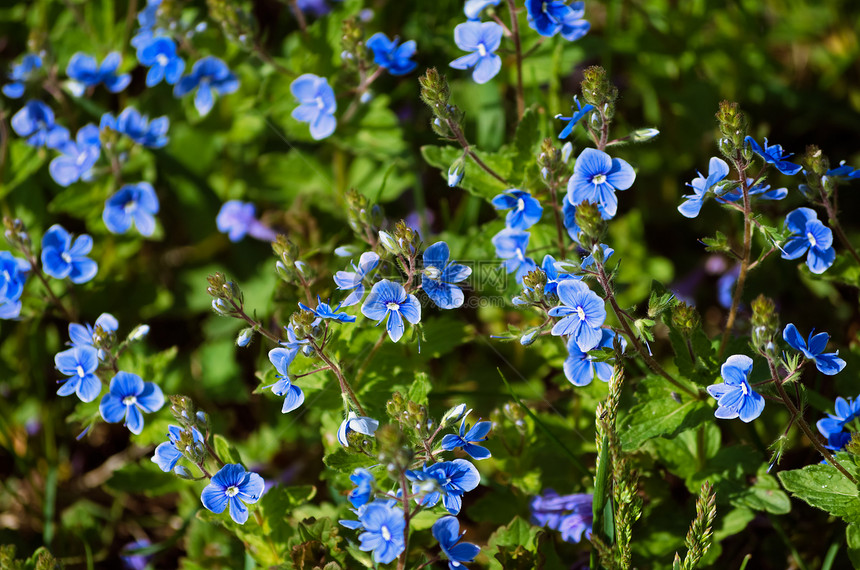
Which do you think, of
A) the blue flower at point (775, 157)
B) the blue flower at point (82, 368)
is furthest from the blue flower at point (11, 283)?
the blue flower at point (775, 157)

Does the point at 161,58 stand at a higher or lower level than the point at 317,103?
higher

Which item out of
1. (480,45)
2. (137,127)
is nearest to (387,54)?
(480,45)

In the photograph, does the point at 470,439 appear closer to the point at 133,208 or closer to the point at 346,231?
the point at 346,231

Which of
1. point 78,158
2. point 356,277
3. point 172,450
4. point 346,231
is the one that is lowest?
point 346,231

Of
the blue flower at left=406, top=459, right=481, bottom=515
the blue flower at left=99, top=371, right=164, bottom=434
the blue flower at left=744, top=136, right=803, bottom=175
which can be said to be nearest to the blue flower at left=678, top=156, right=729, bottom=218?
the blue flower at left=744, top=136, right=803, bottom=175

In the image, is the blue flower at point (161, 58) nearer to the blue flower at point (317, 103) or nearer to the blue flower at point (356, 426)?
the blue flower at point (317, 103)

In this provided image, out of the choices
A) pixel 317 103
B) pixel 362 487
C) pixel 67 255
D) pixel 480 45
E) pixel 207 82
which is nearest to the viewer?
pixel 362 487
